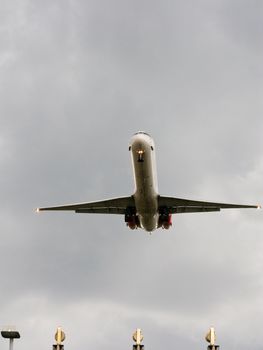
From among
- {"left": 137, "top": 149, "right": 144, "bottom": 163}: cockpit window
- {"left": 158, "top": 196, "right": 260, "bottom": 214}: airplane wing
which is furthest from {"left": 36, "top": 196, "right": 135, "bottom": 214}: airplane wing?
{"left": 137, "top": 149, "right": 144, "bottom": 163}: cockpit window

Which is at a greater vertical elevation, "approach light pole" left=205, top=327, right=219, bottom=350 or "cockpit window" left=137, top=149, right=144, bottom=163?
"cockpit window" left=137, top=149, right=144, bottom=163

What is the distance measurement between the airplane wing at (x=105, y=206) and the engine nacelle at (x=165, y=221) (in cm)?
495

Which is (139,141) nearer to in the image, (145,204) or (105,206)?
(145,204)

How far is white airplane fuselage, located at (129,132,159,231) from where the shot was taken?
415 ft

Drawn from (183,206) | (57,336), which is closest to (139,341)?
(57,336)

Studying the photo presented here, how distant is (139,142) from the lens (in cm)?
12588

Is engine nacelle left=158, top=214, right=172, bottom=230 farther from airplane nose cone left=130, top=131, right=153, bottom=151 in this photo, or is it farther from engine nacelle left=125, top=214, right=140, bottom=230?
airplane nose cone left=130, top=131, right=153, bottom=151

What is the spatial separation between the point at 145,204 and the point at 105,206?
10089mm

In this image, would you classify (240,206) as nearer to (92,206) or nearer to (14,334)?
(92,206)


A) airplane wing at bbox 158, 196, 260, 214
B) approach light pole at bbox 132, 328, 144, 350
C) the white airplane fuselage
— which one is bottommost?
approach light pole at bbox 132, 328, 144, 350

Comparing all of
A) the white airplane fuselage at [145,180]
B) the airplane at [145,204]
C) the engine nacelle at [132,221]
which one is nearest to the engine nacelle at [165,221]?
the airplane at [145,204]

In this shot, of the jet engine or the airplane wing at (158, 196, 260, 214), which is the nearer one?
the airplane wing at (158, 196, 260, 214)

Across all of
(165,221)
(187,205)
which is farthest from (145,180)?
(165,221)

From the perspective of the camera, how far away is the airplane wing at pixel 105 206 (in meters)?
140
